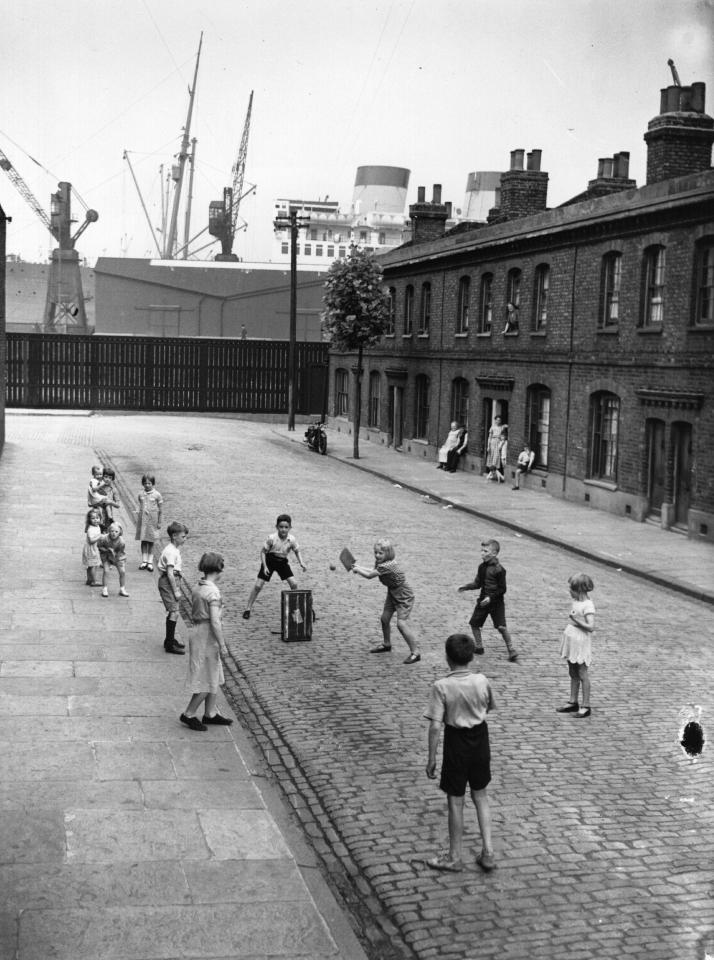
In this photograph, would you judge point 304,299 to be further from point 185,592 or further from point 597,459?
point 185,592

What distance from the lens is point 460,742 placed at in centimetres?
749

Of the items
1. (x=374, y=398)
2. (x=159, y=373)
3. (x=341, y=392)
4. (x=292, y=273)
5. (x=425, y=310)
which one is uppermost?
(x=292, y=273)

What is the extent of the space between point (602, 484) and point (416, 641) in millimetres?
14494

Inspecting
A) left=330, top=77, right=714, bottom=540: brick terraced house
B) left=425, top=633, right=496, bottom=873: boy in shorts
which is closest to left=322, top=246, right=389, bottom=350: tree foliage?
left=330, top=77, right=714, bottom=540: brick terraced house

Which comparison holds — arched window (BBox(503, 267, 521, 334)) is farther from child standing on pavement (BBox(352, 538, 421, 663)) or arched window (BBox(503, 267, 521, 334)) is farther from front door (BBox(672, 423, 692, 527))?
child standing on pavement (BBox(352, 538, 421, 663))

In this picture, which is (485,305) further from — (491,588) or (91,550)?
(491,588)

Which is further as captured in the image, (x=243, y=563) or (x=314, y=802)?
(x=243, y=563)

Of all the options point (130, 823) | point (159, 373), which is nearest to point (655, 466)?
point (130, 823)

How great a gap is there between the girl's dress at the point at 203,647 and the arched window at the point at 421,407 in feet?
94.7

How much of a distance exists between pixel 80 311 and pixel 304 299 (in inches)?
1185

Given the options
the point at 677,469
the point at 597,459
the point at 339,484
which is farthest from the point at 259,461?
the point at 677,469

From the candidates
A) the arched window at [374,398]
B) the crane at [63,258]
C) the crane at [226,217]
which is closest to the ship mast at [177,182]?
the crane at [226,217]

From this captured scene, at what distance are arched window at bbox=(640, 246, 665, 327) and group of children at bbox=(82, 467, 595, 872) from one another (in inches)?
490

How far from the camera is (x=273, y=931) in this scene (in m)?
6.58
